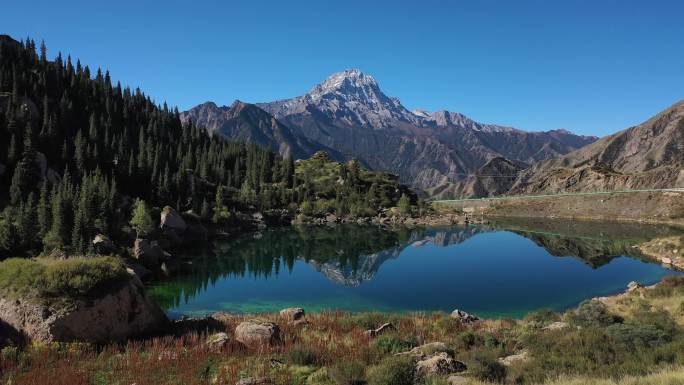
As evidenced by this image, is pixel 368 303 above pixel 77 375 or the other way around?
the other way around

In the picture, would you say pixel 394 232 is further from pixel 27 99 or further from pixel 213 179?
pixel 27 99

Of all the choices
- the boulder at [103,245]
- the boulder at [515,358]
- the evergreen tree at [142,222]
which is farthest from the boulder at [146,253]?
the boulder at [515,358]

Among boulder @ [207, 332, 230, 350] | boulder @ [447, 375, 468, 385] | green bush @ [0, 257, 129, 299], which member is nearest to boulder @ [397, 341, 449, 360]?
boulder @ [447, 375, 468, 385]

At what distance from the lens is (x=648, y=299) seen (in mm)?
40031

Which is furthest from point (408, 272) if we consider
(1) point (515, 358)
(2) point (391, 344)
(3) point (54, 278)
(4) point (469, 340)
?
(3) point (54, 278)

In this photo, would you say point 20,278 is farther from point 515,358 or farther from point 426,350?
point 515,358

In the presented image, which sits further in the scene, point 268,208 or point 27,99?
point 268,208

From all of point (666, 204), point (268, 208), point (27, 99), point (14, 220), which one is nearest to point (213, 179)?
point (268, 208)

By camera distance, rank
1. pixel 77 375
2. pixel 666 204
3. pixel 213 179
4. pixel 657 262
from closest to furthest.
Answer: pixel 77 375 < pixel 657 262 < pixel 666 204 < pixel 213 179

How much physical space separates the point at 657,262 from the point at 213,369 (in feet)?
277

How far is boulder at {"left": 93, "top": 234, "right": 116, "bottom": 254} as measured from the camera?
65088 mm

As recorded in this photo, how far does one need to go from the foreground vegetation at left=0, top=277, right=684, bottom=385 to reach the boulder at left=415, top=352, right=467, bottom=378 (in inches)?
11.7

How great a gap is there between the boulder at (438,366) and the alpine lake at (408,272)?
30.3 metres

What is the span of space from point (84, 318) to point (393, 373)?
1431cm
